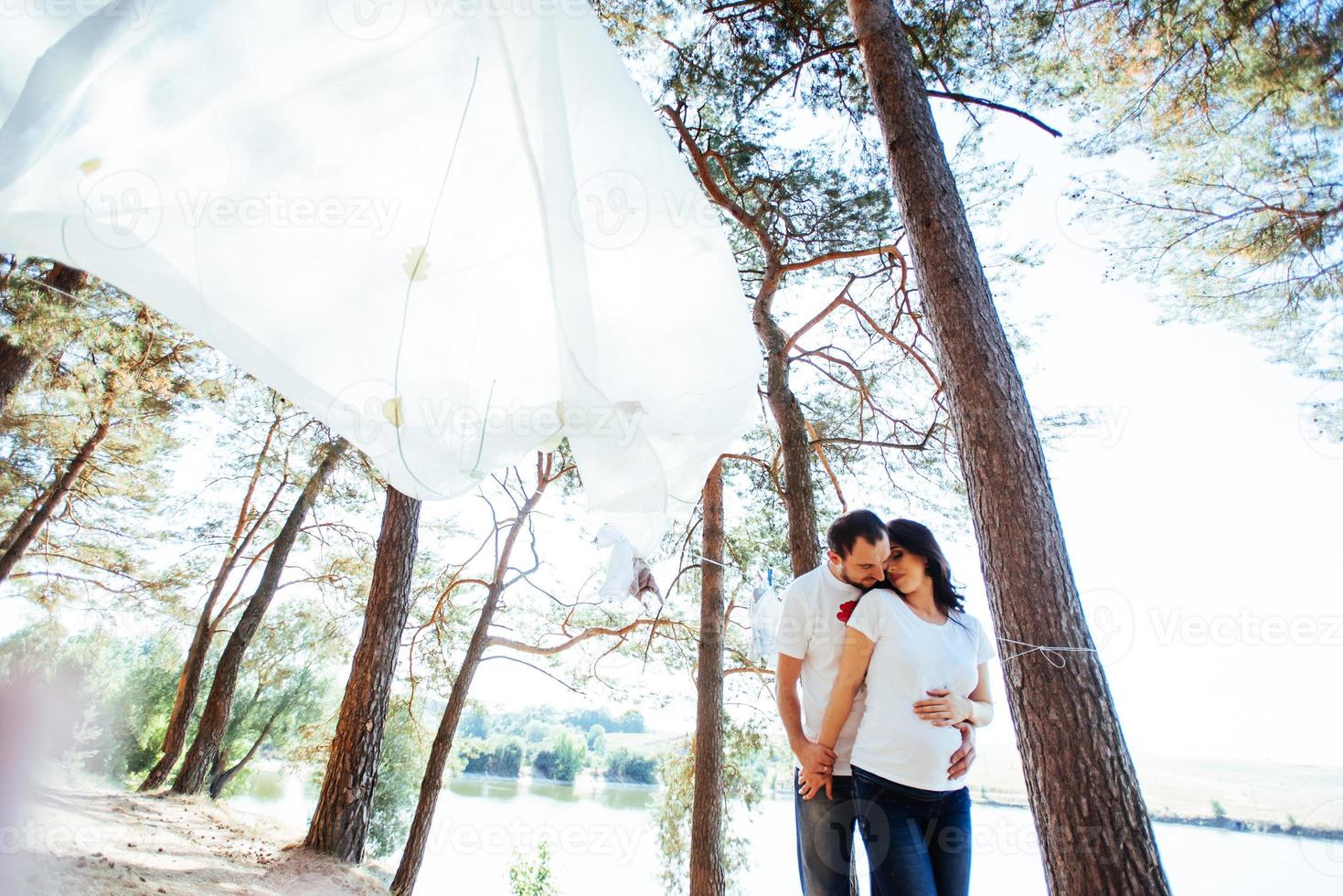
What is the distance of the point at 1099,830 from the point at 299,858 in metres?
3.93

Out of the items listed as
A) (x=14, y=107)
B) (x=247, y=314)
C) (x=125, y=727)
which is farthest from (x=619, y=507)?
(x=125, y=727)

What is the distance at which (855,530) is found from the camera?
62.6 inches

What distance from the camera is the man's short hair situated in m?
1.57

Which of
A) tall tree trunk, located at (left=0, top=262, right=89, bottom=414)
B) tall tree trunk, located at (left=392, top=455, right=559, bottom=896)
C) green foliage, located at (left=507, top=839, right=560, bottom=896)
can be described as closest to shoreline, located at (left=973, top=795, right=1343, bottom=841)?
tall tree trunk, located at (left=392, top=455, right=559, bottom=896)

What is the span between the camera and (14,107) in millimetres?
774

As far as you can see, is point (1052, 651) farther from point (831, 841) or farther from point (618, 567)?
point (618, 567)

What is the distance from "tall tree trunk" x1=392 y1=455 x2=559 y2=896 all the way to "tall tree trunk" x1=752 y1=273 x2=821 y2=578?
10.7ft

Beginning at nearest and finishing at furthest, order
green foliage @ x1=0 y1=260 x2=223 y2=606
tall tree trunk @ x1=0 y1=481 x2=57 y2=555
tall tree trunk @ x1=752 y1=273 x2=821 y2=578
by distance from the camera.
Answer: green foliage @ x1=0 y1=260 x2=223 y2=606 < tall tree trunk @ x1=752 y1=273 x2=821 y2=578 < tall tree trunk @ x1=0 y1=481 x2=57 y2=555

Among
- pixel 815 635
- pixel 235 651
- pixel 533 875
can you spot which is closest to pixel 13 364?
pixel 815 635

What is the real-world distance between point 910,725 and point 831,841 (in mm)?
356

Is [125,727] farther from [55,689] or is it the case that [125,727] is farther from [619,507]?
[619,507]

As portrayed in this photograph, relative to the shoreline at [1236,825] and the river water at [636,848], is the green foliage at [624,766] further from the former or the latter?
the shoreline at [1236,825]

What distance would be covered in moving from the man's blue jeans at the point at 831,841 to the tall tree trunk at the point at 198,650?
25.0ft

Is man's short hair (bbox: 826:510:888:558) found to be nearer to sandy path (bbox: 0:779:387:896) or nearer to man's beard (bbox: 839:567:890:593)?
man's beard (bbox: 839:567:890:593)
